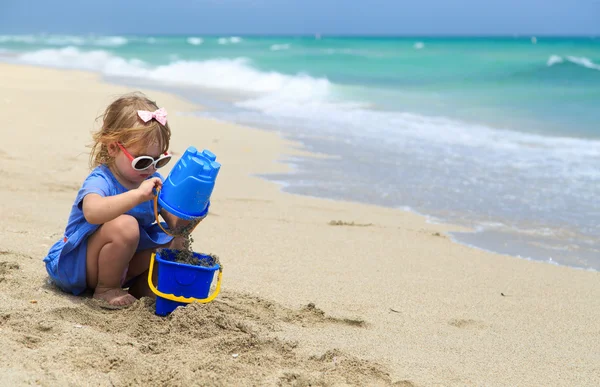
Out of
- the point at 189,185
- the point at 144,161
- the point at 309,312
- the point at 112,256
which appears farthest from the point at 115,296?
the point at 309,312

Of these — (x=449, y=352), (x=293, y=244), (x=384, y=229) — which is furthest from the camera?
(x=384, y=229)

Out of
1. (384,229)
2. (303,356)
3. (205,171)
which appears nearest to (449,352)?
(303,356)

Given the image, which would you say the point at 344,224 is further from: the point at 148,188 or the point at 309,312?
the point at 148,188

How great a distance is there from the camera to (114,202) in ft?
8.74

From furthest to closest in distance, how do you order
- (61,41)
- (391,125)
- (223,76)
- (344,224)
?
1. (61,41)
2. (223,76)
3. (391,125)
4. (344,224)

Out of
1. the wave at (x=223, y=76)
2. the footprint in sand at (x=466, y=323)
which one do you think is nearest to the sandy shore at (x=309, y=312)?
the footprint in sand at (x=466, y=323)

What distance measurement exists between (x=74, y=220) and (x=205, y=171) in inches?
28.1

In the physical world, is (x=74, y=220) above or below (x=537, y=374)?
above

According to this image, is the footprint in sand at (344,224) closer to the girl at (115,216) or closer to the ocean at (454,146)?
the ocean at (454,146)

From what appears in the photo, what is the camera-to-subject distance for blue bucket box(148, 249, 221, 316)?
8.77 ft

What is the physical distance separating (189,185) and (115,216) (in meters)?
0.38

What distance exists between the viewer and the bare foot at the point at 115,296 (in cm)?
288

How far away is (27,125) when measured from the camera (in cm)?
784

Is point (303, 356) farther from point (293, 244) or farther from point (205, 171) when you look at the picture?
point (293, 244)
